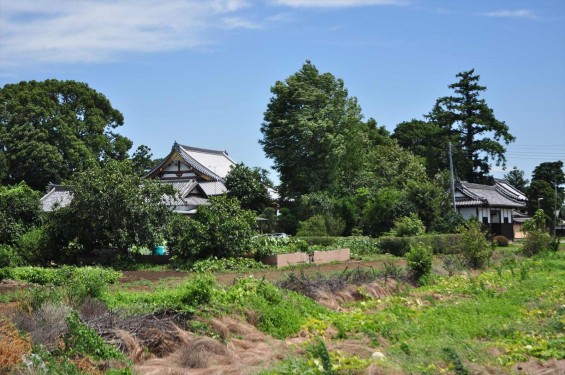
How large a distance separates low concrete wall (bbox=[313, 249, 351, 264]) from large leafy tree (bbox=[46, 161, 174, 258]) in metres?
6.31

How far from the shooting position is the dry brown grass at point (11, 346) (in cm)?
699

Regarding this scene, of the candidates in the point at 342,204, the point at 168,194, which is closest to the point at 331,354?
the point at 168,194

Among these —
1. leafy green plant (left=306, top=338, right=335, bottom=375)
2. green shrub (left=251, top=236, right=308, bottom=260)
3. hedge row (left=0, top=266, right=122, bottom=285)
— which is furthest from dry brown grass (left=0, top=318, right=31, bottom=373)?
green shrub (left=251, top=236, right=308, bottom=260)

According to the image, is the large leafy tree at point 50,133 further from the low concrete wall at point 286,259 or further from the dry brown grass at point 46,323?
the dry brown grass at point 46,323

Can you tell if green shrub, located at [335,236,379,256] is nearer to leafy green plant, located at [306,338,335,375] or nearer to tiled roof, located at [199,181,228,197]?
tiled roof, located at [199,181,228,197]

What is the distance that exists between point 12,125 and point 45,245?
2968 cm

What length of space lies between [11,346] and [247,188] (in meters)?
35.8

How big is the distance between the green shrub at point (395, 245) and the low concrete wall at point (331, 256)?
9.93ft

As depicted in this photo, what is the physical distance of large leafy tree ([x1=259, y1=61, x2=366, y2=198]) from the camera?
42.6 meters

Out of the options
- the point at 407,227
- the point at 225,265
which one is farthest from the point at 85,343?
the point at 407,227

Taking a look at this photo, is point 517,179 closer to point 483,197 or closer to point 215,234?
point 483,197

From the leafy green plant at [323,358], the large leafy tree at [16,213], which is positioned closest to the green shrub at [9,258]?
the large leafy tree at [16,213]

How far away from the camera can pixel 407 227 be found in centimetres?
3434

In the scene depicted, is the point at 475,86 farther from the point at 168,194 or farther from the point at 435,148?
the point at 168,194
